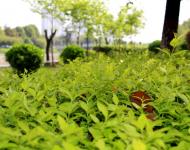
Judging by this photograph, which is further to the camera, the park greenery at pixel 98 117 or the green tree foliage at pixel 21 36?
the green tree foliage at pixel 21 36

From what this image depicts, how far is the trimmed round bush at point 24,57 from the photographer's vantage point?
16875 millimetres

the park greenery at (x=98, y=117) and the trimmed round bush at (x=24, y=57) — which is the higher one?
the park greenery at (x=98, y=117)

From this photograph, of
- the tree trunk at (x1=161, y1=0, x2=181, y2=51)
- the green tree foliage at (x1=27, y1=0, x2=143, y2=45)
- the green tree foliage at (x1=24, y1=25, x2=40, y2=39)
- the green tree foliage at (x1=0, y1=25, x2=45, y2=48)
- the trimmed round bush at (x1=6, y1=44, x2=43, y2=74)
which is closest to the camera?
the tree trunk at (x1=161, y1=0, x2=181, y2=51)

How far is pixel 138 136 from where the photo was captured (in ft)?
3.38

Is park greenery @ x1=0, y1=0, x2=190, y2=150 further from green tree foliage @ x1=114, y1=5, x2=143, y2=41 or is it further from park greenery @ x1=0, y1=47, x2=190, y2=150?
green tree foliage @ x1=114, y1=5, x2=143, y2=41

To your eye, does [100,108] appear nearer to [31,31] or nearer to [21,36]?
[21,36]

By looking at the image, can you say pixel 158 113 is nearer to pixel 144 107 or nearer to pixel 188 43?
pixel 144 107

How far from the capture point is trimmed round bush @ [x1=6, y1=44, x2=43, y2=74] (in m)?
16.9

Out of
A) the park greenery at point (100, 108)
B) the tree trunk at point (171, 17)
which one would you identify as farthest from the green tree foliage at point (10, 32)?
the park greenery at point (100, 108)

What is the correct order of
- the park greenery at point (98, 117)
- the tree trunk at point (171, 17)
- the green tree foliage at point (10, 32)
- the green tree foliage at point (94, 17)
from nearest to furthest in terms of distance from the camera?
the park greenery at point (98, 117) < the tree trunk at point (171, 17) < the green tree foliage at point (94, 17) < the green tree foliage at point (10, 32)

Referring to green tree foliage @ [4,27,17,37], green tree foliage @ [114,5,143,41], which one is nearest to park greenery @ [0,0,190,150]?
green tree foliage @ [114,5,143,41]

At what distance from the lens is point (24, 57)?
17.0 meters

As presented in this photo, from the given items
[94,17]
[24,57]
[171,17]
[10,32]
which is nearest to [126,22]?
[94,17]

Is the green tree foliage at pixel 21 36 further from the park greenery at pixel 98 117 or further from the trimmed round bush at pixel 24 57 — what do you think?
the park greenery at pixel 98 117
